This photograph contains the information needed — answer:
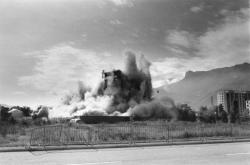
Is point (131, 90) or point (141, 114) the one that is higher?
point (131, 90)

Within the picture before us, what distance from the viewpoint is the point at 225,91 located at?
168m

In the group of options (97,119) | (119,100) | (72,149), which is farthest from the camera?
(119,100)

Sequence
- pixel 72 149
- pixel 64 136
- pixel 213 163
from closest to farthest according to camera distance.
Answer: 1. pixel 213 163
2. pixel 72 149
3. pixel 64 136

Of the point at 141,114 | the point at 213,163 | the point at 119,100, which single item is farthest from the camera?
the point at 119,100

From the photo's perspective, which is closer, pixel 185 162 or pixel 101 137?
pixel 185 162

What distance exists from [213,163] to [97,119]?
227 ft

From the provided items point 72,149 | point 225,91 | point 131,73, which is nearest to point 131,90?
point 131,73

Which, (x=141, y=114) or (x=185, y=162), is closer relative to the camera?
(x=185, y=162)

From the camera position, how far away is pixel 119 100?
355 ft

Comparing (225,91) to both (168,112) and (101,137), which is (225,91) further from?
(101,137)

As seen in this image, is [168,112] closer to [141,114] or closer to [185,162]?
[141,114]

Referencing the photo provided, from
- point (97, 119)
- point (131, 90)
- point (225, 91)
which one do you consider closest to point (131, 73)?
point (131, 90)

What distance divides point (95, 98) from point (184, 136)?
93.0 meters

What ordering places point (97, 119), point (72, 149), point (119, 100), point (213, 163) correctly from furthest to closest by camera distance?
point (119, 100), point (97, 119), point (72, 149), point (213, 163)
